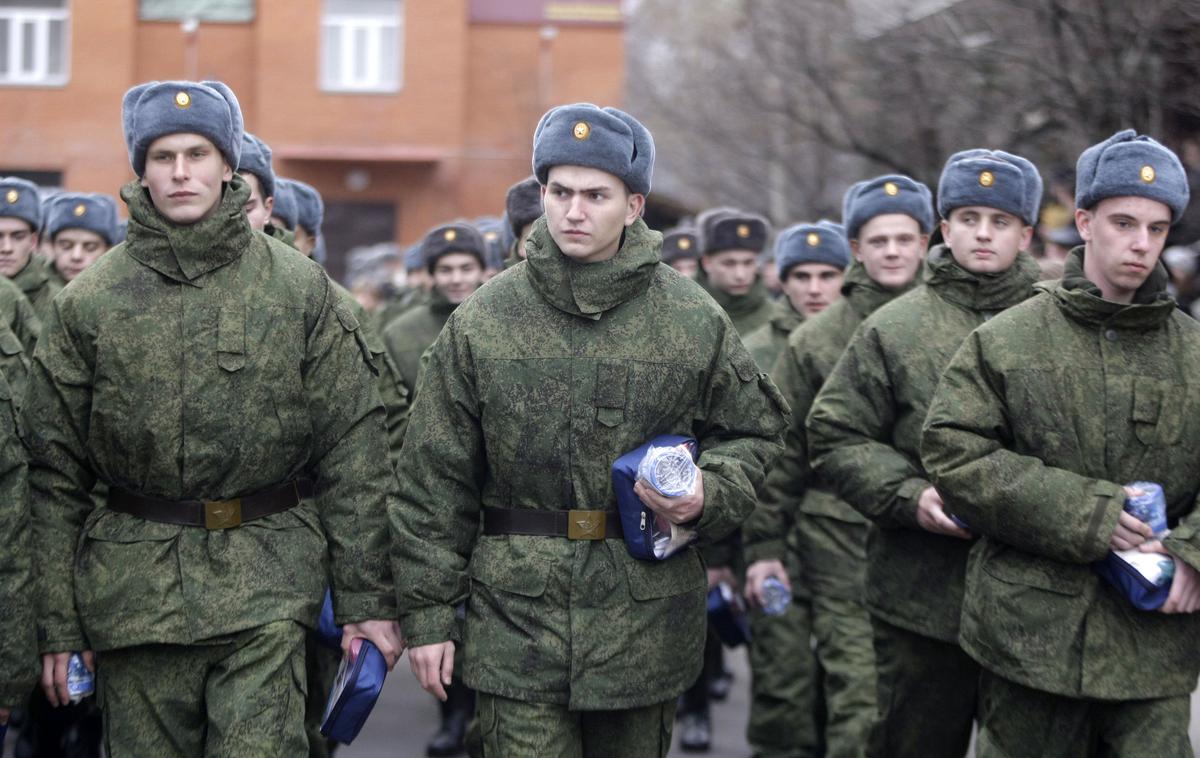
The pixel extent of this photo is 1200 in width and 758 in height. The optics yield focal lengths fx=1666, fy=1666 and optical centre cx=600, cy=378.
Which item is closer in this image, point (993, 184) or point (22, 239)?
point (993, 184)

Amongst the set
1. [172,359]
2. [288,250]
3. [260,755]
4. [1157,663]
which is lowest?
[260,755]

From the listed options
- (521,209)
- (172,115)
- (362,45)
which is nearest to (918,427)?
(521,209)

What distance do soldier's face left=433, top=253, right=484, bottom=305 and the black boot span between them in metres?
2.02

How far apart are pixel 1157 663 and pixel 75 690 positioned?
309 cm

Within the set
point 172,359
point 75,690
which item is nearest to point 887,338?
point 172,359

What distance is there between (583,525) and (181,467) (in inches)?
Answer: 45.1

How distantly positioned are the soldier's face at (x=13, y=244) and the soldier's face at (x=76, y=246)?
1.90 ft

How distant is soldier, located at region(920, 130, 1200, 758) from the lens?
4.73 meters

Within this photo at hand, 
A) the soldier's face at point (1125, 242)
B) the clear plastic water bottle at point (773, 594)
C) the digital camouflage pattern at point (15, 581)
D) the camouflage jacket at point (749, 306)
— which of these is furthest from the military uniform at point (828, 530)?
the digital camouflage pattern at point (15, 581)

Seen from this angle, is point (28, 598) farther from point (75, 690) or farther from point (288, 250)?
point (288, 250)

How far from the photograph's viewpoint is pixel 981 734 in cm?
520

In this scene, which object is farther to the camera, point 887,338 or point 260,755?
point 887,338

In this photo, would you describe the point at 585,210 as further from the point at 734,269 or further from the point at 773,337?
the point at 734,269

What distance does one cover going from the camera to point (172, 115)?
15.6 ft
